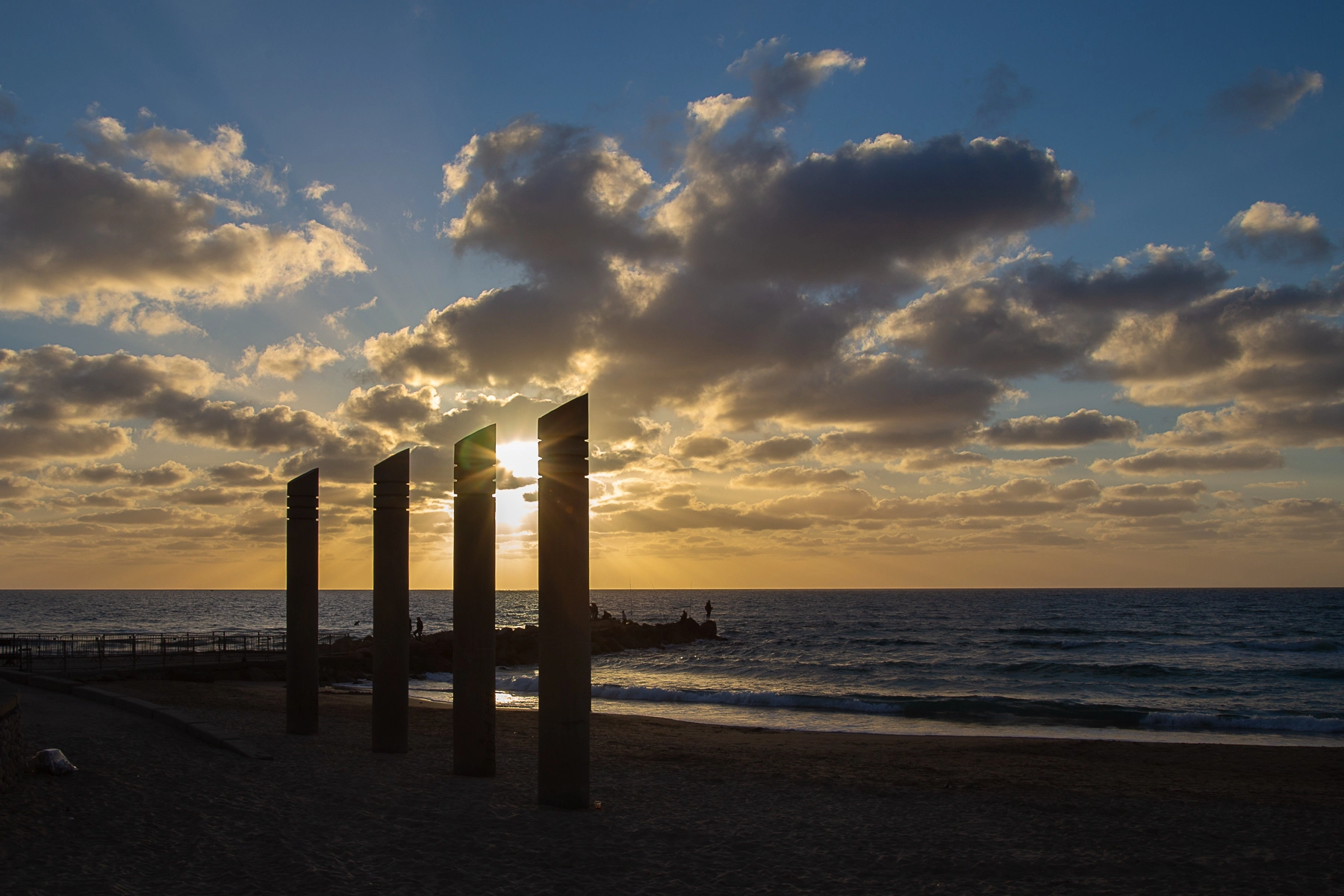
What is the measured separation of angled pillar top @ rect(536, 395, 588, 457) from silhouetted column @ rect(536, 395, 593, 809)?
0.04 ft

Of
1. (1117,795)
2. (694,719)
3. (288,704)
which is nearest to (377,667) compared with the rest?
(288,704)

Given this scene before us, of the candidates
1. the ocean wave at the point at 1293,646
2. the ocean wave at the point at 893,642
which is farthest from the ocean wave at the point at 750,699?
the ocean wave at the point at 1293,646

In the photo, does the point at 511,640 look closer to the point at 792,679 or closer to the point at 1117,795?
the point at 792,679

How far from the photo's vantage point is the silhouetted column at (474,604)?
10438 millimetres

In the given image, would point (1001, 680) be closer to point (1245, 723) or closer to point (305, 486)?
point (1245, 723)

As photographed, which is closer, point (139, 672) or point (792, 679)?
point (139, 672)

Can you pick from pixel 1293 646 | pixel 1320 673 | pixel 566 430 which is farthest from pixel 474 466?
pixel 1293 646

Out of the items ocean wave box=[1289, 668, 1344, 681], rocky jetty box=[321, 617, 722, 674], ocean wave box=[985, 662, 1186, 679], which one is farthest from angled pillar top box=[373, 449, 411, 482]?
ocean wave box=[1289, 668, 1344, 681]

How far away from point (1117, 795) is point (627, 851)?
760cm

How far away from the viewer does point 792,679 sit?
117ft

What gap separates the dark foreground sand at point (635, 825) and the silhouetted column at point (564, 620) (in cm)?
48

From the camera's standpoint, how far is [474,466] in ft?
35.5

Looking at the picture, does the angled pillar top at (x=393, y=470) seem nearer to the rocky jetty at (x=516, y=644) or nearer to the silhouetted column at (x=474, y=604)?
the silhouetted column at (x=474, y=604)

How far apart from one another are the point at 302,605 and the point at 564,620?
6.73m
